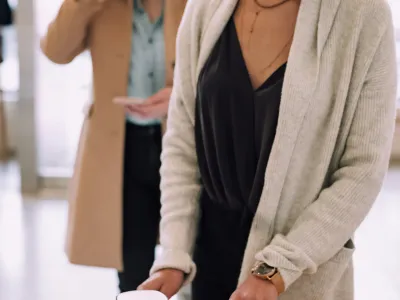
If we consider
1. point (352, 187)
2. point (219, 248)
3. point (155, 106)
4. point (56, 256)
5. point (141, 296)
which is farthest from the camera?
point (56, 256)

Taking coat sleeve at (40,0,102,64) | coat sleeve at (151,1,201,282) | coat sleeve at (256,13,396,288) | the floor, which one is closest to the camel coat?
coat sleeve at (40,0,102,64)

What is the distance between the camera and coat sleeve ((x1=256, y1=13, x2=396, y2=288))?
3.03 ft

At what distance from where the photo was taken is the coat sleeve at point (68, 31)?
1.53 meters

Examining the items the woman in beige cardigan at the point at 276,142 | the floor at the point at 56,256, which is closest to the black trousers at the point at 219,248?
the woman in beige cardigan at the point at 276,142

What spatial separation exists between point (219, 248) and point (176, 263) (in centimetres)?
12

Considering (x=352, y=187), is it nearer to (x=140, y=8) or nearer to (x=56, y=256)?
(x=140, y=8)

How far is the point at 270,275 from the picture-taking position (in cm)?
94

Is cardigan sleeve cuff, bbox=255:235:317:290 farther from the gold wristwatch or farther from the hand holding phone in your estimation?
the hand holding phone

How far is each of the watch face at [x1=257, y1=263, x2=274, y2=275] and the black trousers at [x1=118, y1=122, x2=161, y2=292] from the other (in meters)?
0.74

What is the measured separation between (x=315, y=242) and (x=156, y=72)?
0.79 meters

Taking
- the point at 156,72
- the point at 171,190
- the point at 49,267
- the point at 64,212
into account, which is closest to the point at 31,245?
the point at 49,267

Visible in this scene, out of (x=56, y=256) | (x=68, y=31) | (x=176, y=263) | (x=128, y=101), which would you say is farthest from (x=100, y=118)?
(x=56, y=256)

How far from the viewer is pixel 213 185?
1082 mm

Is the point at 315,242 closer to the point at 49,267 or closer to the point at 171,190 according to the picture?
the point at 171,190
